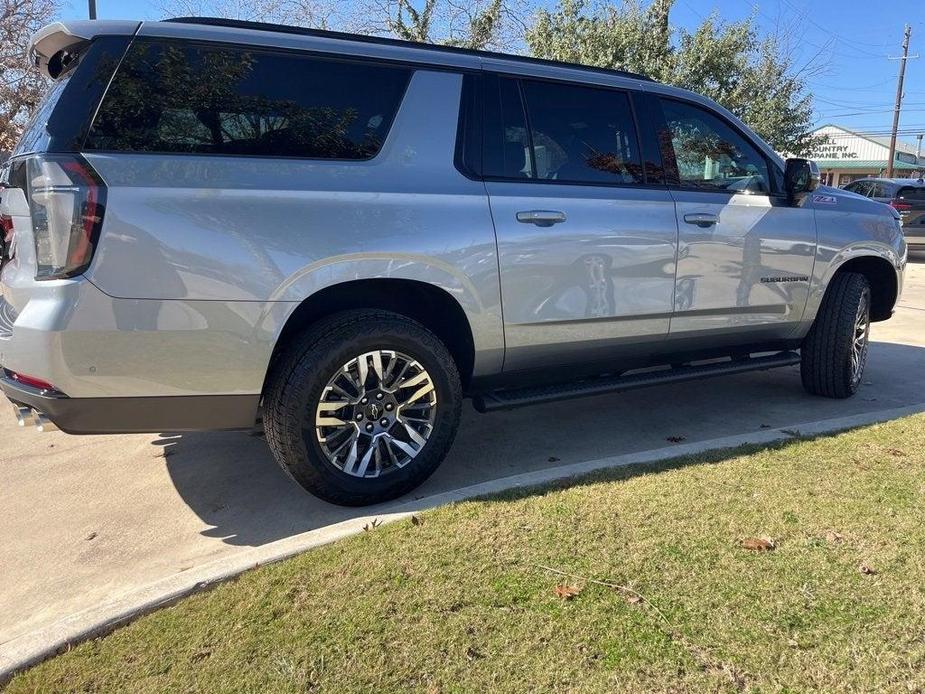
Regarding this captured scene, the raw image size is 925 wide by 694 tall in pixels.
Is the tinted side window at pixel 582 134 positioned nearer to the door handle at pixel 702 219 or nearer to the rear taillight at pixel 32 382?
the door handle at pixel 702 219

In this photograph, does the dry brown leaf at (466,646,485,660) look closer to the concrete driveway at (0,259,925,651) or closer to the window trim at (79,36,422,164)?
the concrete driveway at (0,259,925,651)

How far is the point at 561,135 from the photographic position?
12.5ft

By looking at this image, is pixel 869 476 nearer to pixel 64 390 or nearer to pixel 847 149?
pixel 64 390

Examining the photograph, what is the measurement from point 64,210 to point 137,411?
0.81 meters

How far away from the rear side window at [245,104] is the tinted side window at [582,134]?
0.77 m

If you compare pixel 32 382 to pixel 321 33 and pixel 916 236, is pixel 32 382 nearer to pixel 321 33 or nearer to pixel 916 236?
pixel 321 33

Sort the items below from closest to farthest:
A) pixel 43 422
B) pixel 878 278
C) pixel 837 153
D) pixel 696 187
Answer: pixel 43 422 → pixel 696 187 → pixel 878 278 → pixel 837 153

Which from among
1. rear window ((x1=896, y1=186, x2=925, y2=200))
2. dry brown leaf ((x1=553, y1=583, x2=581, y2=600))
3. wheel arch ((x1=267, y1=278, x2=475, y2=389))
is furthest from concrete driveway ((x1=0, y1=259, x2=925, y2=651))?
rear window ((x1=896, y1=186, x2=925, y2=200))

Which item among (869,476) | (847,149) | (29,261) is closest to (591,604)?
(869,476)

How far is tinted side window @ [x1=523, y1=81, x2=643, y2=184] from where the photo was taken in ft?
12.2

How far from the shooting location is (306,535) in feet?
9.75

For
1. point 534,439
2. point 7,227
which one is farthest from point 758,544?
point 7,227

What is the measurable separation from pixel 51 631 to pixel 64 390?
2.86 ft

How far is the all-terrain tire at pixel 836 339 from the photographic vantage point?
4836 mm
